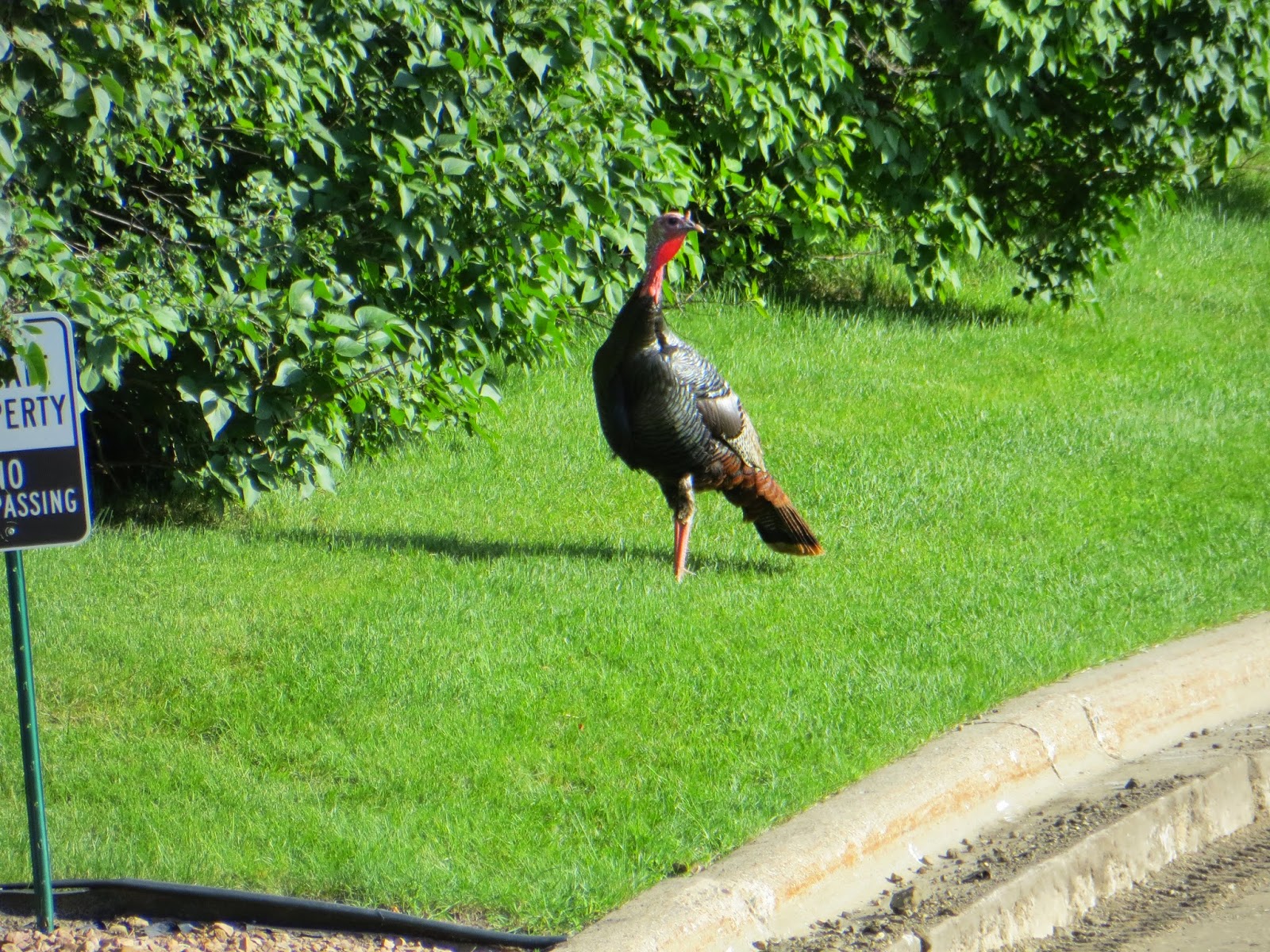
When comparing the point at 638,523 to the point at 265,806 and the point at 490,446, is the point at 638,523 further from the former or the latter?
the point at 265,806

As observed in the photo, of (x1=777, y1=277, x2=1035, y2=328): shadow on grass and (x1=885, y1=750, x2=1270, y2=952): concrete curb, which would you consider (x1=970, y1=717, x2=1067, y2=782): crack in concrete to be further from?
(x1=777, y1=277, x2=1035, y2=328): shadow on grass

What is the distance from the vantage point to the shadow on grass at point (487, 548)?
6723 mm

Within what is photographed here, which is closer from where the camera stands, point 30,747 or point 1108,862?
point 30,747

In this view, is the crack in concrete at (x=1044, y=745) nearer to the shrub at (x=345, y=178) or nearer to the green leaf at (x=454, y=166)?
Result: the shrub at (x=345, y=178)

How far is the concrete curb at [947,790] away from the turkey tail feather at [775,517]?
5.37 feet

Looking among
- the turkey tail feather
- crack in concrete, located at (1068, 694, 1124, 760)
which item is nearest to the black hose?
crack in concrete, located at (1068, 694, 1124, 760)

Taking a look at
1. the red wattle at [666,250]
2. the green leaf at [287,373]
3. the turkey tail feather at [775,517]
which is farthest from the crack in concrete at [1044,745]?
the green leaf at [287,373]

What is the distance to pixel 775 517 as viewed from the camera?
21.6 feet

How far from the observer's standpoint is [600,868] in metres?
3.86

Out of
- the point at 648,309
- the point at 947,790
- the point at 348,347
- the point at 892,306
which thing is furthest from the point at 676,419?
the point at 892,306

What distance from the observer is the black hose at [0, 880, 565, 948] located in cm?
360

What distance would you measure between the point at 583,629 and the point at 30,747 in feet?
7.98

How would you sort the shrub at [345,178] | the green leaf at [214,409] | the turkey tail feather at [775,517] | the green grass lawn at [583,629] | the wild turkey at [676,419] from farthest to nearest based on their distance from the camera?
the green leaf at [214,409] → the turkey tail feather at [775,517] → the wild turkey at [676,419] → the shrub at [345,178] → the green grass lawn at [583,629]

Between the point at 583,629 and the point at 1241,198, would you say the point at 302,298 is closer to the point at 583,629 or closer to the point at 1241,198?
the point at 583,629
